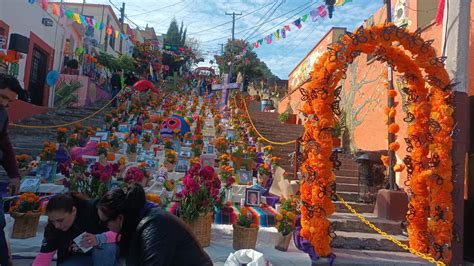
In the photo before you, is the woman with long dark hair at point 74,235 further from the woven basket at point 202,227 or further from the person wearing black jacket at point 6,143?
the woven basket at point 202,227

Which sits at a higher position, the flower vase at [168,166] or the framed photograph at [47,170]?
the flower vase at [168,166]

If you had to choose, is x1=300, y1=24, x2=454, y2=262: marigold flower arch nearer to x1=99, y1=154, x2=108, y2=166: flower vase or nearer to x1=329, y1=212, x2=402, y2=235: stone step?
x1=329, y1=212, x2=402, y2=235: stone step

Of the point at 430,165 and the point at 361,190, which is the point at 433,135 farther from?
the point at 361,190

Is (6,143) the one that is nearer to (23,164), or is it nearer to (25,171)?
(23,164)

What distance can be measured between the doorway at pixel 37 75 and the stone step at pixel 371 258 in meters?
13.4

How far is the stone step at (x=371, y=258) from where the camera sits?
5152 mm

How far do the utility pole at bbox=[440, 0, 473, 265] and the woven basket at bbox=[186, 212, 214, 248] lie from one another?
377 centimetres

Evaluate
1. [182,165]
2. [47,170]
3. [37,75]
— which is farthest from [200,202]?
[37,75]

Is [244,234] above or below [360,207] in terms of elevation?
below

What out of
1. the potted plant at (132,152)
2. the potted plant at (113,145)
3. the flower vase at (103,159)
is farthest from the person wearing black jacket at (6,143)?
the potted plant at (113,145)

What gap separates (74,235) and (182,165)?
5360 millimetres

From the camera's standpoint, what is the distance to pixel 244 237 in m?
4.77

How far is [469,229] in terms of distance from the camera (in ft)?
19.7

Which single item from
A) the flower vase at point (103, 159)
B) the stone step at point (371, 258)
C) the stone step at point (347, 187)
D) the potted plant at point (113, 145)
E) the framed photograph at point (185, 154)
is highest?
the potted plant at point (113, 145)
